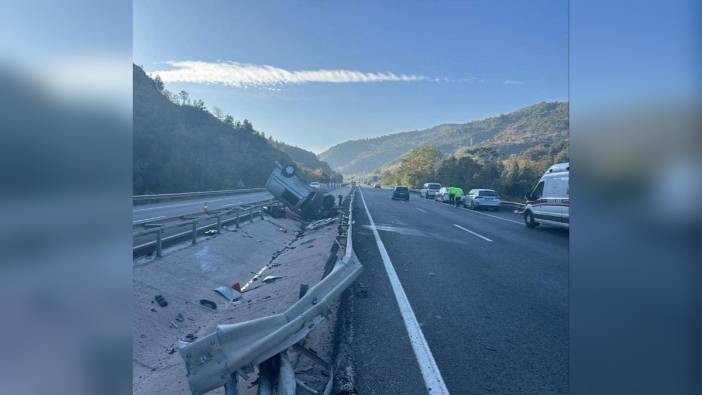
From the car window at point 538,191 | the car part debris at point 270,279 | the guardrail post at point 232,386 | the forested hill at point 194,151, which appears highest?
the forested hill at point 194,151

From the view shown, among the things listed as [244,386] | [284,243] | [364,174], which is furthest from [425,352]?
[364,174]

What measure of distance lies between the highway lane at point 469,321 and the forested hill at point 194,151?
89.9 ft

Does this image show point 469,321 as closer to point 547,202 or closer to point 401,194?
point 547,202

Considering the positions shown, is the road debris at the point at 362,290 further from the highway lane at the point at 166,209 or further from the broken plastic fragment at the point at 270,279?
the highway lane at the point at 166,209

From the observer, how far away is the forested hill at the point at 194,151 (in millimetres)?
35000

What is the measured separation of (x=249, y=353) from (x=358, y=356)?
1666 millimetres

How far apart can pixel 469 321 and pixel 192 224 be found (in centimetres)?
794

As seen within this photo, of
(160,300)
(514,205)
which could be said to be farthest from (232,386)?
(514,205)

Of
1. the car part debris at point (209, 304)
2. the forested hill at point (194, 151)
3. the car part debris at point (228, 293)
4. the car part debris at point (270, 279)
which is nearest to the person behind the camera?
the car part debris at point (209, 304)

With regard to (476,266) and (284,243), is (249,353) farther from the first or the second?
(284,243)

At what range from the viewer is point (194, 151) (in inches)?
1737

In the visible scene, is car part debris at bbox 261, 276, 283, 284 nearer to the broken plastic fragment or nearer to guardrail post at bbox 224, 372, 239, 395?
the broken plastic fragment

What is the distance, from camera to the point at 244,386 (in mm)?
3541

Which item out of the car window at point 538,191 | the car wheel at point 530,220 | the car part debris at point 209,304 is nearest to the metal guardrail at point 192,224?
the car part debris at point 209,304
